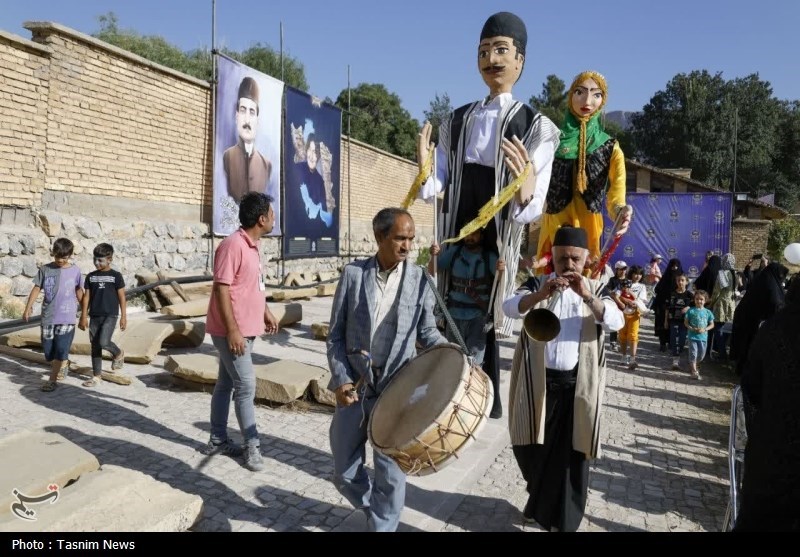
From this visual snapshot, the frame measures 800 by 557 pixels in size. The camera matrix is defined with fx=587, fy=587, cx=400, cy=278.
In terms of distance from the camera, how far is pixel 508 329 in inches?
182

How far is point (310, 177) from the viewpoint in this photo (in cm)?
1577

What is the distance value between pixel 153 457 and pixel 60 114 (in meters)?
7.27

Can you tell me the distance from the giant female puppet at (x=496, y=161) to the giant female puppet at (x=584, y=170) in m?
0.48

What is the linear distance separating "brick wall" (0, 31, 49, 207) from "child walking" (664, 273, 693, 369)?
10096 millimetres

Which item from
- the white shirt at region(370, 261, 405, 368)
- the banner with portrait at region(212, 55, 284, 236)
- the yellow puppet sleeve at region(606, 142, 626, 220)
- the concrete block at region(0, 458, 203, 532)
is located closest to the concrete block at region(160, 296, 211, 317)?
the banner with portrait at region(212, 55, 284, 236)

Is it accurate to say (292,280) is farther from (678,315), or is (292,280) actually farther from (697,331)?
(697,331)

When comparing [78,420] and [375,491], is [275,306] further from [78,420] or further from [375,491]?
[375,491]

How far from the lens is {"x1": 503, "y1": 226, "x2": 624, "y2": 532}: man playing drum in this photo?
312 cm

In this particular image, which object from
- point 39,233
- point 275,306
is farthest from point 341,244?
point 39,233

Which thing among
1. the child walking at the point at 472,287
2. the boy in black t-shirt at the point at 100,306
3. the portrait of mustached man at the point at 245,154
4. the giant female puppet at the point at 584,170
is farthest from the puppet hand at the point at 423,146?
the portrait of mustached man at the point at 245,154

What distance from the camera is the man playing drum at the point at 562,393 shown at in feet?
10.3

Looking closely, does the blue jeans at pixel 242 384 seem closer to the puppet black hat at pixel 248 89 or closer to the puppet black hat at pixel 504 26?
the puppet black hat at pixel 504 26

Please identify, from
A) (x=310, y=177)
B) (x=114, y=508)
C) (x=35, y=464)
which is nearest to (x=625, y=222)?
(x=114, y=508)

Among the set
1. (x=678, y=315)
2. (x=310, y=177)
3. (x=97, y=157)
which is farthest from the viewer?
(x=310, y=177)
